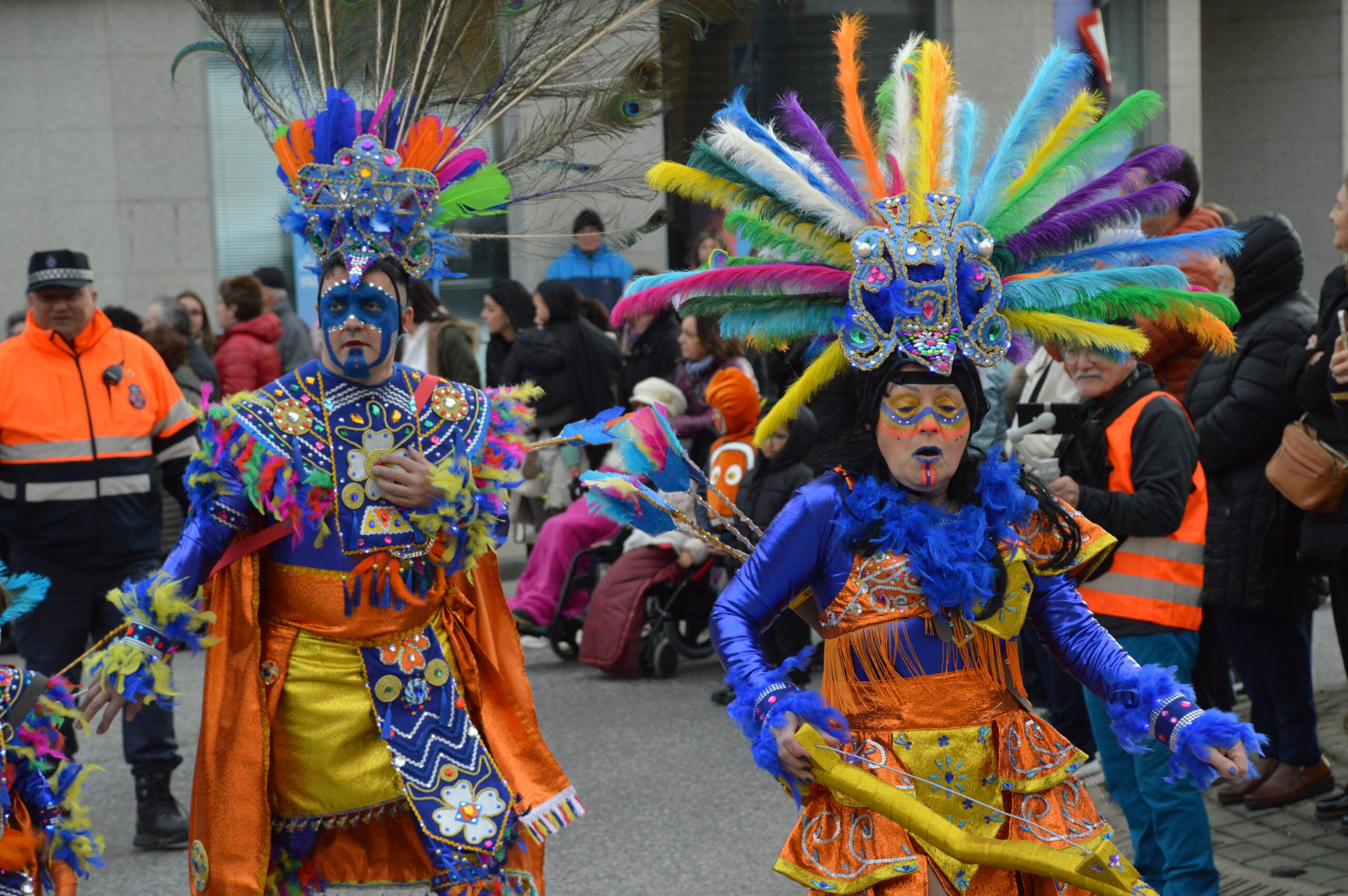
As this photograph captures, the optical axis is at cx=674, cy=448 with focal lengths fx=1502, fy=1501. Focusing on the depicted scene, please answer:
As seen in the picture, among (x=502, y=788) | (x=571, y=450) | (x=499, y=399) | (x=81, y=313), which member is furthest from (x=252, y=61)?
(x=571, y=450)

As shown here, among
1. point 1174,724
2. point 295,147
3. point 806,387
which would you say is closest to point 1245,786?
point 1174,724

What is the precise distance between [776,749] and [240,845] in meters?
1.65

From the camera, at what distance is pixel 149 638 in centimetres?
377

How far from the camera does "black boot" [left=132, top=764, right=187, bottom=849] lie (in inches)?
216

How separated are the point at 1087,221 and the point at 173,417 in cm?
382

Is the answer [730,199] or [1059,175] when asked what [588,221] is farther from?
[1059,175]

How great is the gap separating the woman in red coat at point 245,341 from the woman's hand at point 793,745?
6.91 metres

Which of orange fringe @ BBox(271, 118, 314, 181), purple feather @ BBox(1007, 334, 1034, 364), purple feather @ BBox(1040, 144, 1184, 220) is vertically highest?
orange fringe @ BBox(271, 118, 314, 181)

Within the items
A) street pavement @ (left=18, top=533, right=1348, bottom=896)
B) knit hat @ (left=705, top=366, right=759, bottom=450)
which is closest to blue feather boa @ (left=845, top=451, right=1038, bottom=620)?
street pavement @ (left=18, top=533, right=1348, bottom=896)

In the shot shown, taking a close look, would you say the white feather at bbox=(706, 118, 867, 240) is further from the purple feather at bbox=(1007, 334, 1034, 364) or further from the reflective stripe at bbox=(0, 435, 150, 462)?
the reflective stripe at bbox=(0, 435, 150, 462)

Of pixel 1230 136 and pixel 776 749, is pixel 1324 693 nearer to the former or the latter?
pixel 776 749

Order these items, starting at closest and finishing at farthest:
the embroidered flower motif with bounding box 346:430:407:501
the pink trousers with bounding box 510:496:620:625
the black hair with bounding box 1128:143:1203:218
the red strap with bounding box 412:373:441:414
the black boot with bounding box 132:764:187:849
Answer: the embroidered flower motif with bounding box 346:430:407:501, the red strap with bounding box 412:373:441:414, the black boot with bounding box 132:764:187:849, the black hair with bounding box 1128:143:1203:218, the pink trousers with bounding box 510:496:620:625

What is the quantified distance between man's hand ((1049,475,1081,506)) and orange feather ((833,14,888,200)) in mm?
1454

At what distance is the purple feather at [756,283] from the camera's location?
3189 millimetres
